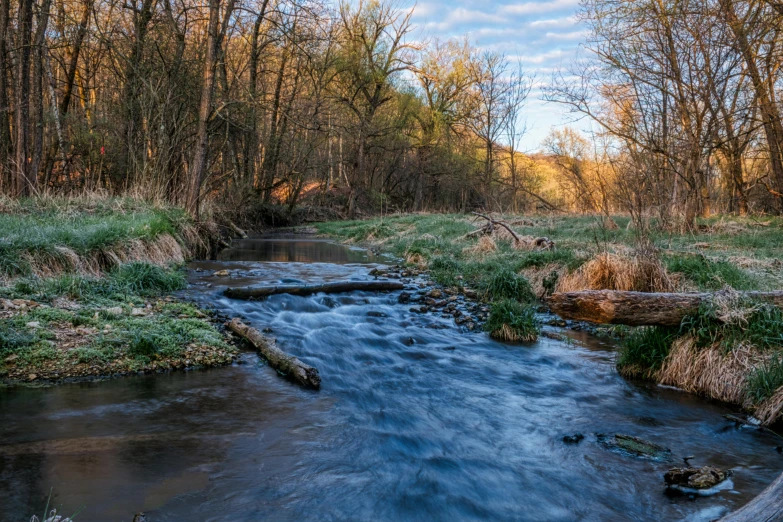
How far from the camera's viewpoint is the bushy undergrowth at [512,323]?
21.9ft

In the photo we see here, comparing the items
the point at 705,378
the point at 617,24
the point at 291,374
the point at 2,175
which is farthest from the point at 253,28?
the point at 705,378

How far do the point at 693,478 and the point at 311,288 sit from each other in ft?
20.9

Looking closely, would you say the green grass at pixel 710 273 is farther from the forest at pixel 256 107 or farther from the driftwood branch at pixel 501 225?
the driftwood branch at pixel 501 225

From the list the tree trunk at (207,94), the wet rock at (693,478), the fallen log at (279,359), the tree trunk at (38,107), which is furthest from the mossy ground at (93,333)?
the tree trunk at (38,107)

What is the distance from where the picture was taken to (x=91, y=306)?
5.98 meters

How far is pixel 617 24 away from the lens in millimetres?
13781

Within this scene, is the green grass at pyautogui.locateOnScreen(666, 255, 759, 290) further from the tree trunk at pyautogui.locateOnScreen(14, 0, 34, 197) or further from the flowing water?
the tree trunk at pyautogui.locateOnScreen(14, 0, 34, 197)

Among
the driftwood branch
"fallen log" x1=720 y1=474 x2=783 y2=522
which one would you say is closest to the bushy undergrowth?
"fallen log" x1=720 y1=474 x2=783 y2=522

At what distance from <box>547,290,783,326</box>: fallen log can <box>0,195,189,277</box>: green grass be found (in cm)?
683

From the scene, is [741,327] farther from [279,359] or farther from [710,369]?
[279,359]

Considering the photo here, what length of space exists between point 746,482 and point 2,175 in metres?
16.8

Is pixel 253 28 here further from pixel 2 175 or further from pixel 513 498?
pixel 513 498

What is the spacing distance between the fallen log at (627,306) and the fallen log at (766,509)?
2.21 m

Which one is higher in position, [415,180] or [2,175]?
[415,180]
